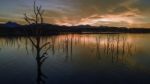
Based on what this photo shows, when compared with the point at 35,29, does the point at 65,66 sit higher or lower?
lower

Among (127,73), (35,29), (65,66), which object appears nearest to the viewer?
(35,29)

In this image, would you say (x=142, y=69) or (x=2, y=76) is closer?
(x=2, y=76)

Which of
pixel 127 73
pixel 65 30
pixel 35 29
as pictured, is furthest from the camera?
pixel 65 30

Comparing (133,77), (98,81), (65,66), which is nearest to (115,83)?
(98,81)

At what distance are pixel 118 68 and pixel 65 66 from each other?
230 inches

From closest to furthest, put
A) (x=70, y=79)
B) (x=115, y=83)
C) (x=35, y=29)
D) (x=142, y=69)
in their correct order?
(x=35, y=29) → (x=115, y=83) → (x=70, y=79) → (x=142, y=69)

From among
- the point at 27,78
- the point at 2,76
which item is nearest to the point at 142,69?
the point at 27,78

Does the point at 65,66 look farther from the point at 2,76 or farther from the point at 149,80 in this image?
the point at 149,80

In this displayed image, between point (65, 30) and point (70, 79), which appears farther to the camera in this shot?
point (65, 30)

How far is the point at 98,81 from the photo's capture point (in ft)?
63.5

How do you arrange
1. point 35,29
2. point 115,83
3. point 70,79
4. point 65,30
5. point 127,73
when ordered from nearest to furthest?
point 35,29 < point 115,83 < point 70,79 < point 127,73 < point 65,30

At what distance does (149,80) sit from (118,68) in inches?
245

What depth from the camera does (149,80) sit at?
760 inches

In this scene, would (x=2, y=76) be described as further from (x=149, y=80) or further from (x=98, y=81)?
(x=149, y=80)
